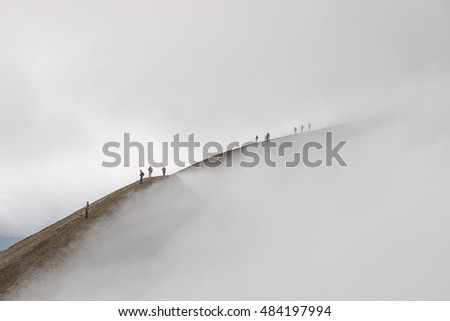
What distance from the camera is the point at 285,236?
37.5 m

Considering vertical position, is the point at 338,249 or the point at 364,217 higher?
the point at 364,217

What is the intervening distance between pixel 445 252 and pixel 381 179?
49.8ft

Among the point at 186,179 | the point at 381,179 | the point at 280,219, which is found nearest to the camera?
the point at 280,219

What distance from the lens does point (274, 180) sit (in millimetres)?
49188

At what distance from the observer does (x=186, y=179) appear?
48719 mm

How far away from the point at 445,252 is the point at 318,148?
26786 mm

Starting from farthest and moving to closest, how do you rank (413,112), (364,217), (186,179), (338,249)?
(413,112), (186,179), (364,217), (338,249)

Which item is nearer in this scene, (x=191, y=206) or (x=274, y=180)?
(x=191, y=206)

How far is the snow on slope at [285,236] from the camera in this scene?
28.9m

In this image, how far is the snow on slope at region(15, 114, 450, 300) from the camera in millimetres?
28938
